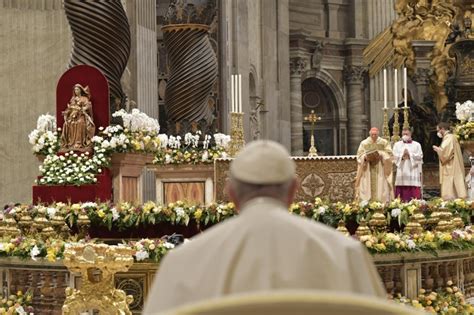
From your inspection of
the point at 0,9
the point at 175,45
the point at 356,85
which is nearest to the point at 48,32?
the point at 0,9

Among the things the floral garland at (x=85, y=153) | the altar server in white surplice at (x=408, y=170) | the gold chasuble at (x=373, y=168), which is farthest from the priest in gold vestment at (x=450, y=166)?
the floral garland at (x=85, y=153)

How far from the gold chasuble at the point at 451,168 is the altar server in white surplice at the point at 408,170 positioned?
0.52m

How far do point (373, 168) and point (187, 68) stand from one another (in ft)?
14.3

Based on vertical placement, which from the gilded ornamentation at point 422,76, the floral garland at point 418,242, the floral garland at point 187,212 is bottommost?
the floral garland at point 418,242

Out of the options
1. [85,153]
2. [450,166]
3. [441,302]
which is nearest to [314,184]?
[450,166]

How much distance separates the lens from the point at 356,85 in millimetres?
41188

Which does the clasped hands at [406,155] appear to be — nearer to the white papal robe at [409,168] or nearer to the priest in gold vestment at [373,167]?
the white papal robe at [409,168]

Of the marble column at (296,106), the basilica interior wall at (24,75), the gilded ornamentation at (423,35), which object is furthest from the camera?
the marble column at (296,106)

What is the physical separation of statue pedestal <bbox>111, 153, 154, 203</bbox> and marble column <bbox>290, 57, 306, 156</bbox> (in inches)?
910

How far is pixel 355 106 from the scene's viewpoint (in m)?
41.0

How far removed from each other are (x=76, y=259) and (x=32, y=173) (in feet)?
34.5

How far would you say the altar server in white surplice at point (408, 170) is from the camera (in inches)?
760

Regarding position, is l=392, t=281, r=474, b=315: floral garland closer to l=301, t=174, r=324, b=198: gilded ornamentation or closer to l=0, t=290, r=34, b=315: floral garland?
l=0, t=290, r=34, b=315: floral garland

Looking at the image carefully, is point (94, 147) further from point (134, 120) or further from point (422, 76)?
point (422, 76)
